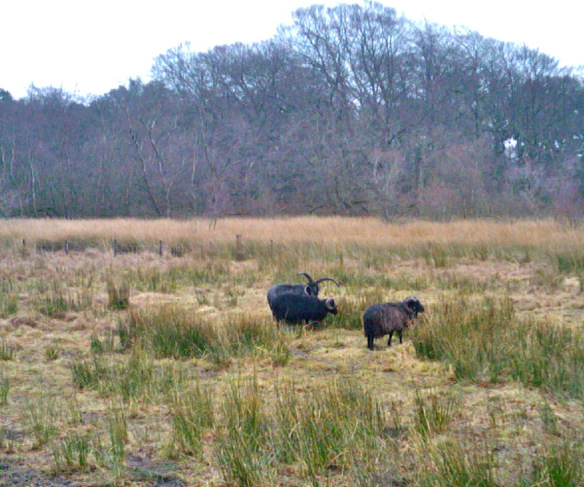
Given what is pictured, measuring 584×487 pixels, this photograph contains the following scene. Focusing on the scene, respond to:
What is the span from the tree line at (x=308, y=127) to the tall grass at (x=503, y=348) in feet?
68.6

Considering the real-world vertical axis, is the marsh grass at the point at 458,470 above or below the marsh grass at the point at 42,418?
above

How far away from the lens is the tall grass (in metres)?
5.62

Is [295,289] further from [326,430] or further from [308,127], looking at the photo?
[308,127]

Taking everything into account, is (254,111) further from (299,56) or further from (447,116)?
(447,116)

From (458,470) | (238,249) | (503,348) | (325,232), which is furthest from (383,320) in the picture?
(325,232)

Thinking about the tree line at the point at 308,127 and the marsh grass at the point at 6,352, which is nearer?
the marsh grass at the point at 6,352

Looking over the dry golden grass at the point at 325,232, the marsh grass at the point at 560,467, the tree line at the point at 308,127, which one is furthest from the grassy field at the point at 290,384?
the tree line at the point at 308,127

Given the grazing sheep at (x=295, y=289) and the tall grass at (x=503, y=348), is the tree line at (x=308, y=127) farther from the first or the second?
the tall grass at (x=503, y=348)

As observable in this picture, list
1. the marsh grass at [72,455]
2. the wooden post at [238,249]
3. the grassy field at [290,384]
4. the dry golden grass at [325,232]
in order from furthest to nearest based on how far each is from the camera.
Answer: the wooden post at [238,249]
the dry golden grass at [325,232]
the marsh grass at [72,455]
the grassy field at [290,384]

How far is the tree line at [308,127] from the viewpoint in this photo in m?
31.8

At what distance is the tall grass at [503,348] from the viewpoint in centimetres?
562

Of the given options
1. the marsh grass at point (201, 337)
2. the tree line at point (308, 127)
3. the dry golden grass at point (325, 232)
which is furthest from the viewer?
the tree line at point (308, 127)

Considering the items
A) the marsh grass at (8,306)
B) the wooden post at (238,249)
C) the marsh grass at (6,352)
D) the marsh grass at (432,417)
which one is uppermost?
the wooden post at (238,249)

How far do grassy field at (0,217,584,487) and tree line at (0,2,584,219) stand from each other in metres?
17.7
